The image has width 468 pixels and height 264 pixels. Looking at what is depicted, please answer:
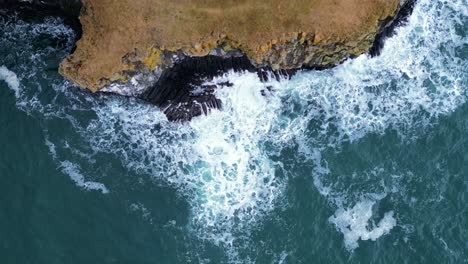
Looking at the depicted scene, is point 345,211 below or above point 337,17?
below

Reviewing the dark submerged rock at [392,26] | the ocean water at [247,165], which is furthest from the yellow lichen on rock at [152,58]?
the dark submerged rock at [392,26]

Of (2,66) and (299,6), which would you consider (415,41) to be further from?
(2,66)

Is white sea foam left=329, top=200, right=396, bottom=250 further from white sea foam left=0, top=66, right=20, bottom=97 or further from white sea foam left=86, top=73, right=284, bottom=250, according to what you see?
white sea foam left=0, top=66, right=20, bottom=97

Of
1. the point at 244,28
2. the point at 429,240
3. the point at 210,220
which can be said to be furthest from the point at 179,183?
the point at 429,240

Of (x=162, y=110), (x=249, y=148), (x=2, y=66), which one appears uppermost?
(x=2, y=66)

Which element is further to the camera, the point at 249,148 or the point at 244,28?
the point at 249,148

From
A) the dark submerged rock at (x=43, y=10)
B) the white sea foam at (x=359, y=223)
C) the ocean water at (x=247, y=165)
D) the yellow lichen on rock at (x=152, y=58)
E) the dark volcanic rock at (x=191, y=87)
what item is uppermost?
the dark submerged rock at (x=43, y=10)

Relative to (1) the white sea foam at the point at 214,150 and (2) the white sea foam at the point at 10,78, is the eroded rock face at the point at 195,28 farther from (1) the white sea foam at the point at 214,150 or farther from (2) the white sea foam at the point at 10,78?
(2) the white sea foam at the point at 10,78
